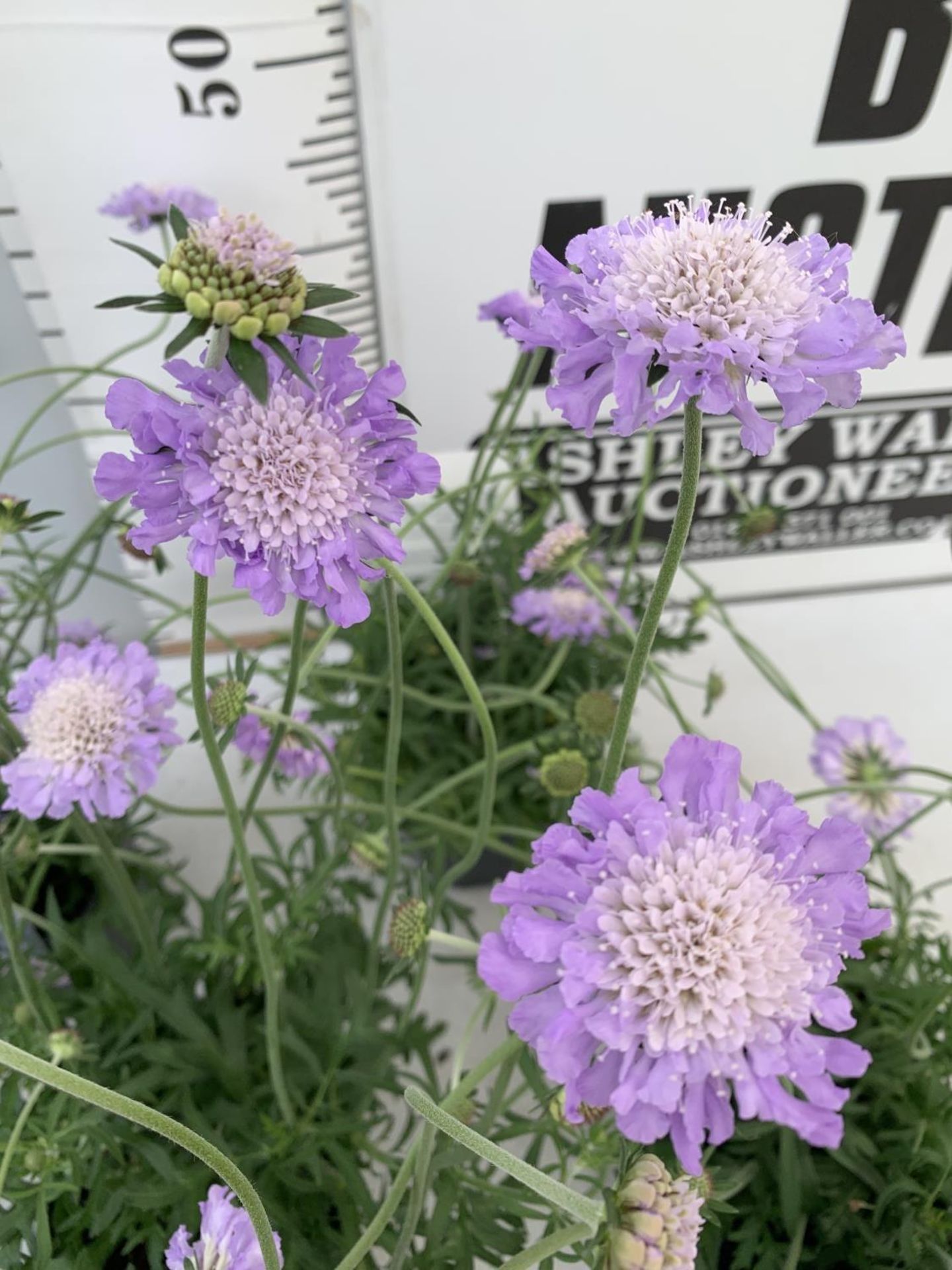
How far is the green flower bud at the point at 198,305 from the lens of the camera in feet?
0.85

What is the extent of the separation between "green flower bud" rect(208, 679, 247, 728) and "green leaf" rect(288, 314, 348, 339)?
0.56 feet

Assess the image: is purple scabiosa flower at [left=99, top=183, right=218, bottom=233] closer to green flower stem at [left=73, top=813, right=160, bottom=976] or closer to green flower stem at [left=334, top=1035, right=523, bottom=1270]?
green flower stem at [left=73, top=813, right=160, bottom=976]

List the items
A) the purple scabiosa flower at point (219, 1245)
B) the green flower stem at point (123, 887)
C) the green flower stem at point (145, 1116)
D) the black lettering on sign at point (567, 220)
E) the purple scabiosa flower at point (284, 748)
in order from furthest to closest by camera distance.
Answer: the black lettering on sign at point (567, 220), the purple scabiosa flower at point (284, 748), the green flower stem at point (123, 887), the purple scabiosa flower at point (219, 1245), the green flower stem at point (145, 1116)

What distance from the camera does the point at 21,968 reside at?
15.9 inches

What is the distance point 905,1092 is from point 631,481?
514mm

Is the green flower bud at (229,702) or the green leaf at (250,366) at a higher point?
the green leaf at (250,366)

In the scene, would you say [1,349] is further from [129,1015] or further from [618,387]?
[618,387]

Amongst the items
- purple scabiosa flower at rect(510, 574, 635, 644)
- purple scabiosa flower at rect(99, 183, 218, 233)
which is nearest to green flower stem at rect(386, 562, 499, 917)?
purple scabiosa flower at rect(510, 574, 635, 644)

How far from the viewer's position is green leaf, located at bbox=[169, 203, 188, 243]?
0.28 metres

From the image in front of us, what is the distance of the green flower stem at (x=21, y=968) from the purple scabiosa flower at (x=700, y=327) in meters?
0.29

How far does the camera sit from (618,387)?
0.80 feet

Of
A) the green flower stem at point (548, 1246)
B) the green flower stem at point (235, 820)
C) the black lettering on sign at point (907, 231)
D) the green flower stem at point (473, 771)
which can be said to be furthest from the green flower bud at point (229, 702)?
the black lettering on sign at point (907, 231)

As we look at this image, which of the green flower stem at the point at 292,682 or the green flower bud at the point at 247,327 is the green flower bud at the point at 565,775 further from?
the green flower bud at the point at 247,327

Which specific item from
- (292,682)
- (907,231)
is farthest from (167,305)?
(907,231)
